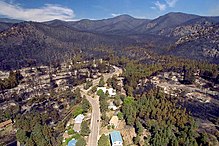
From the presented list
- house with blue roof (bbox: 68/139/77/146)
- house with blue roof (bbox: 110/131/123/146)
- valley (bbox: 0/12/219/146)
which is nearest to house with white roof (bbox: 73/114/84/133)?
valley (bbox: 0/12/219/146)

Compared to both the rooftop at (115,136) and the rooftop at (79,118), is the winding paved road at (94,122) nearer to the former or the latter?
the rooftop at (79,118)

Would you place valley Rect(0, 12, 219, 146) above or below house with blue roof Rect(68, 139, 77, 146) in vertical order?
above

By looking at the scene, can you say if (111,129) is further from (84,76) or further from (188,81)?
(84,76)

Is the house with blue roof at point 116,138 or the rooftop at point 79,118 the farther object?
the rooftop at point 79,118

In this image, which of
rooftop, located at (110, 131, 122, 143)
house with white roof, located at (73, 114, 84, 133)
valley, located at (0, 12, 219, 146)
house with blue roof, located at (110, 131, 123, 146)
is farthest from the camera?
house with white roof, located at (73, 114, 84, 133)

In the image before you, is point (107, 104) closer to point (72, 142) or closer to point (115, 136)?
point (115, 136)

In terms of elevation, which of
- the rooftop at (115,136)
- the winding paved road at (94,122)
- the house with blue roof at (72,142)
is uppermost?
the rooftop at (115,136)

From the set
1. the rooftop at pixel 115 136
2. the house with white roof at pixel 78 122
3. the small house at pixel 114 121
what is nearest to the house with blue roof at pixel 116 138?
the rooftop at pixel 115 136

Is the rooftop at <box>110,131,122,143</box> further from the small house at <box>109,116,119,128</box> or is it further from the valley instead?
the small house at <box>109,116,119,128</box>
